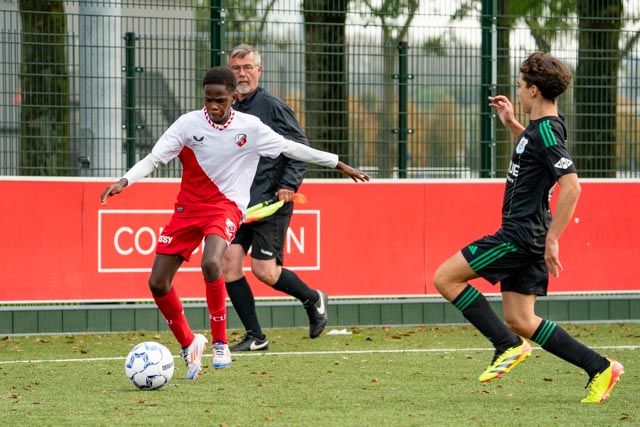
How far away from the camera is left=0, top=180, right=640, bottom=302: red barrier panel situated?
455 inches

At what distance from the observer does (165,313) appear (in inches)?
328

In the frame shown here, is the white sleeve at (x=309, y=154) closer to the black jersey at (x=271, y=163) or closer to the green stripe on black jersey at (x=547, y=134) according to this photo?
the black jersey at (x=271, y=163)

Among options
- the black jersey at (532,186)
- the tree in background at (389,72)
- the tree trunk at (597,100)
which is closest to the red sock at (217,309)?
the black jersey at (532,186)

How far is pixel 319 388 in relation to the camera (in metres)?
7.87

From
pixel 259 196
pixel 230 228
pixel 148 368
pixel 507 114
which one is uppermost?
pixel 507 114

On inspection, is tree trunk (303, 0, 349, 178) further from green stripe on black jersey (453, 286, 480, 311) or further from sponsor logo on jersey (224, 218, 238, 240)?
green stripe on black jersey (453, 286, 480, 311)

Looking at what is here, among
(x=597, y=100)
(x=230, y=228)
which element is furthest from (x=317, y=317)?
(x=597, y=100)

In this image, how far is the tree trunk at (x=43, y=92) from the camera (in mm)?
11492

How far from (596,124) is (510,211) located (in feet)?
20.5

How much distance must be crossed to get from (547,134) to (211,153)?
2.37 meters

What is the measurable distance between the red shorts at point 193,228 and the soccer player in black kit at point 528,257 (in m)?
1.62

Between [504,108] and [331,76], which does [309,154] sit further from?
[331,76]

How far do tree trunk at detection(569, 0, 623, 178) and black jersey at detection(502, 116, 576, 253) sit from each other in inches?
237

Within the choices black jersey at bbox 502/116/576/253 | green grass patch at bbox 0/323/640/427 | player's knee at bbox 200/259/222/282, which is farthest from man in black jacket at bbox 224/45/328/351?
black jersey at bbox 502/116/576/253
